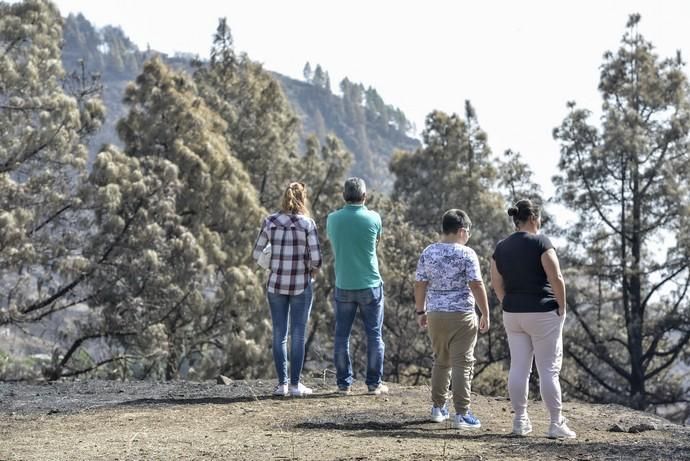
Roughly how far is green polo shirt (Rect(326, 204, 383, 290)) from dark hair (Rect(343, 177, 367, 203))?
0.22 ft

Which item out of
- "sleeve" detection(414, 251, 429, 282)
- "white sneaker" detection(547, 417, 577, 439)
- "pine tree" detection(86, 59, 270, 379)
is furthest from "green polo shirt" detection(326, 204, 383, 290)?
"pine tree" detection(86, 59, 270, 379)

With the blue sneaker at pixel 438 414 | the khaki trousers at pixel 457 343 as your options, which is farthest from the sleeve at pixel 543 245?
the blue sneaker at pixel 438 414

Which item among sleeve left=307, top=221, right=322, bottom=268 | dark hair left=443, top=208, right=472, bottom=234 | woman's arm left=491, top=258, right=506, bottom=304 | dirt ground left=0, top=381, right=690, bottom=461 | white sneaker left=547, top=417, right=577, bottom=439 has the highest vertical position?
dark hair left=443, top=208, right=472, bottom=234

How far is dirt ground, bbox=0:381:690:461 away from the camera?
22.5ft

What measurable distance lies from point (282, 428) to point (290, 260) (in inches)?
79.0

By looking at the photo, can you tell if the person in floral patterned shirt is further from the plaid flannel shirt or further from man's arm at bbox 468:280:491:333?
the plaid flannel shirt

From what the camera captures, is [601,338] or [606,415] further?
[601,338]

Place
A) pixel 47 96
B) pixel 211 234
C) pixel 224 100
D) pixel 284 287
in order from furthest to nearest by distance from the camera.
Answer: pixel 224 100, pixel 211 234, pixel 47 96, pixel 284 287

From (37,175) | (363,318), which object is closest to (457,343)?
(363,318)

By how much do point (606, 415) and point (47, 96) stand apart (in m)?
18.4

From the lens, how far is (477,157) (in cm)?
4344

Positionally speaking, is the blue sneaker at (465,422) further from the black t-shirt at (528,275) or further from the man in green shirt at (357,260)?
the man in green shirt at (357,260)

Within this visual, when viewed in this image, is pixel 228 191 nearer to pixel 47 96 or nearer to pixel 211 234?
pixel 211 234

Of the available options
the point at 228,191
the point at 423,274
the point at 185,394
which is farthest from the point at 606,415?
the point at 228,191
